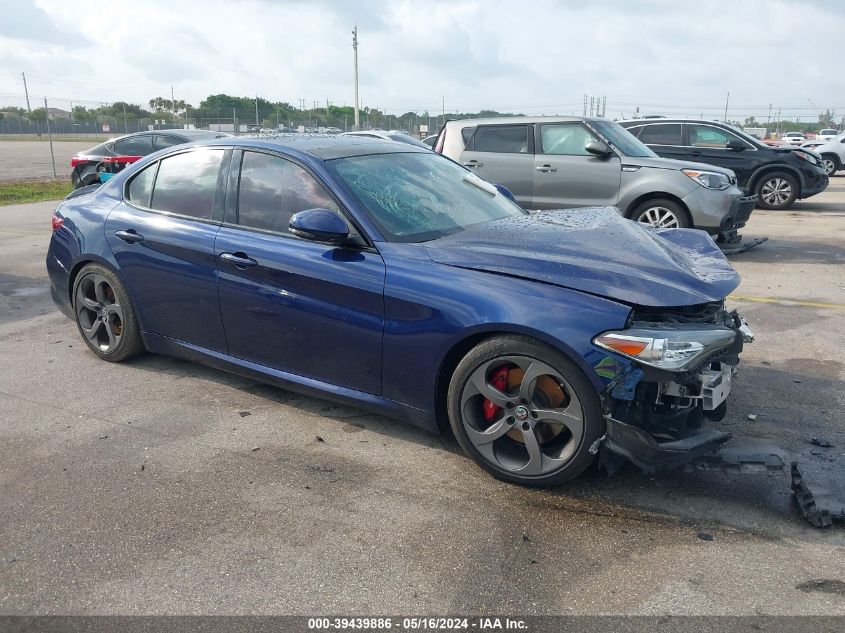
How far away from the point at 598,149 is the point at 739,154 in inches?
219

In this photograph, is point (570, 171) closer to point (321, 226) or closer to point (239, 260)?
point (239, 260)

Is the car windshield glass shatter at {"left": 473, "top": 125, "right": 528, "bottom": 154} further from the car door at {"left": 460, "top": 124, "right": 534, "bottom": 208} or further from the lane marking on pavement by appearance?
the lane marking on pavement

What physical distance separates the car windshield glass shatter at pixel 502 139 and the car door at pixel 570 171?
0.21 m

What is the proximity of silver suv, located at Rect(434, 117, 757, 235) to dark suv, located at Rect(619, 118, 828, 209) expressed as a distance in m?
3.89

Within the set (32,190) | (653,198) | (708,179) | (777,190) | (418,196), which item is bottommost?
(32,190)

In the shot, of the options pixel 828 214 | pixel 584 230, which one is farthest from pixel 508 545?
pixel 828 214

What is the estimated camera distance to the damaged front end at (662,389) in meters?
3.06

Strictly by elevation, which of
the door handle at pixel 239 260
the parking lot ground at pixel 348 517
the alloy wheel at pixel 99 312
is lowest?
the parking lot ground at pixel 348 517

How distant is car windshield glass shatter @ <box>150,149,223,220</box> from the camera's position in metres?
4.53

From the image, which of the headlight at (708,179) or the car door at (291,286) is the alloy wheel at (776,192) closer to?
the headlight at (708,179)

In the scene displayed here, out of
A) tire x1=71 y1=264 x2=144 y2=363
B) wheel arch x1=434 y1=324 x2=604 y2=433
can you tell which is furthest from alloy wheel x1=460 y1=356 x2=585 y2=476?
tire x1=71 y1=264 x2=144 y2=363

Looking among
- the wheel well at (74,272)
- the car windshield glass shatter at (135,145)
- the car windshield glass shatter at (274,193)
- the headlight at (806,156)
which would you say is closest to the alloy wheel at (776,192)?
the headlight at (806,156)

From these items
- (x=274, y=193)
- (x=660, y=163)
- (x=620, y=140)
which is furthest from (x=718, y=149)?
(x=274, y=193)

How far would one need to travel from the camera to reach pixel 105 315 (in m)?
5.12
